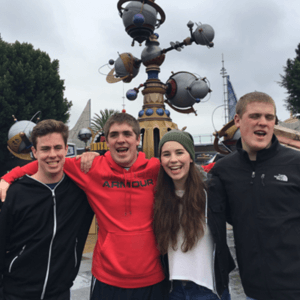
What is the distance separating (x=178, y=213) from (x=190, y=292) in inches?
23.3

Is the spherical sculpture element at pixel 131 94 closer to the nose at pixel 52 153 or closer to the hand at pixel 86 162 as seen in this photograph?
the hand at pixel 86 162

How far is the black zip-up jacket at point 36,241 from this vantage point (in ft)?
7.26

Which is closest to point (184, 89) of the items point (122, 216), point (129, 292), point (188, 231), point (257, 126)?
point (257, 126)

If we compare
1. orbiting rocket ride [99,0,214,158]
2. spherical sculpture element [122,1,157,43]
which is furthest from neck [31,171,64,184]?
spherical sculpture element [122,1,157,43]

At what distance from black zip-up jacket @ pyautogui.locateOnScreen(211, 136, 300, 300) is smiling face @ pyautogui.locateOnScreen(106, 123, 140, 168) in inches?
35.6

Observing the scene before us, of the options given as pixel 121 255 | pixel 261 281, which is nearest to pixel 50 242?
pixel 121 255

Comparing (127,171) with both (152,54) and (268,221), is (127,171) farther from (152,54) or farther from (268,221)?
(152,54)

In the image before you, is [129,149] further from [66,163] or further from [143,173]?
[66,163]

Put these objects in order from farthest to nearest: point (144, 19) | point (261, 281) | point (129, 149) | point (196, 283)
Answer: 1. point (144, 19)
2. point (129, 149)
3. point (196, 283)
4. point (261, 281)

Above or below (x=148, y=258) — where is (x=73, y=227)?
above

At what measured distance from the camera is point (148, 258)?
232cm

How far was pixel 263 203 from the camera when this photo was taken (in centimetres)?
208

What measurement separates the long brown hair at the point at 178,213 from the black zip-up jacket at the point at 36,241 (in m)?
0.73

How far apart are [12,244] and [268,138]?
2144 millimetres
